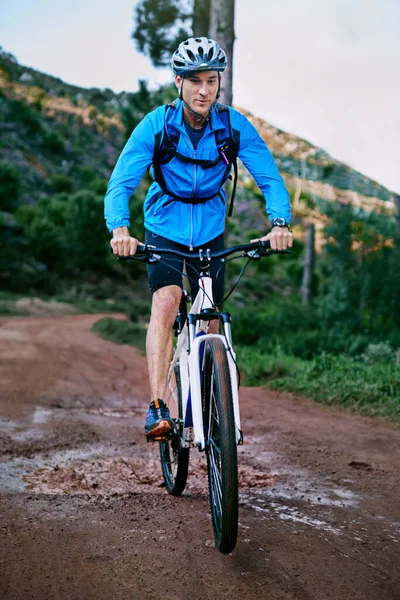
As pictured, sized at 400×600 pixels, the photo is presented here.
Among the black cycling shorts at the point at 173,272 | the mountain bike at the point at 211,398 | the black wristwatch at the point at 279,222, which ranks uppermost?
the black wristwatch at the point at 279,222

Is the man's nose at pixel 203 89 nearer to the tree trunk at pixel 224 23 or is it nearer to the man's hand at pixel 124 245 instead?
the man's hand at pixel 124 245

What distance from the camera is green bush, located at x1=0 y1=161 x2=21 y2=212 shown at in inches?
1351

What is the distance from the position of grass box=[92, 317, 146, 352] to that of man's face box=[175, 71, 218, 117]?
855 centimetres

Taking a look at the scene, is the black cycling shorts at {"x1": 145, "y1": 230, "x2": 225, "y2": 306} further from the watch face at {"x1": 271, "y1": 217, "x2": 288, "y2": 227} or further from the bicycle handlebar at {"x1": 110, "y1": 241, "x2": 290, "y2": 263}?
the watch face at {"x1": 271, "y1": 217, "x2": 288, "y2": 227}

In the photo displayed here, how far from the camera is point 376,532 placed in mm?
3145

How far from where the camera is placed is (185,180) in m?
3.47

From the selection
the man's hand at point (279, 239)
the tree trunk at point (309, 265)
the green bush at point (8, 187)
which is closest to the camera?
the man's hand at point (279, 239)

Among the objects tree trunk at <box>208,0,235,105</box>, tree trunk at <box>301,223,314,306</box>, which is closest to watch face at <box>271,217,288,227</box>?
tree trunk at <box>208,0,235,105</box>

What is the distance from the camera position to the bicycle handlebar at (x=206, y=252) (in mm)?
3133

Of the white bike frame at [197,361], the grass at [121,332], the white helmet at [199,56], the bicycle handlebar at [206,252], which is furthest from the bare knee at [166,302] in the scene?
the grass at [121,332]

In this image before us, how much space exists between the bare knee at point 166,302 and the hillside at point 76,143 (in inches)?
959

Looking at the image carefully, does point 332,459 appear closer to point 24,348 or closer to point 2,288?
point 24,348

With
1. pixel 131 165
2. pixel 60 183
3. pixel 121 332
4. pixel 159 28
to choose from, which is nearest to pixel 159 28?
pixel 159 28

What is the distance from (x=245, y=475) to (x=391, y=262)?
983 cm
